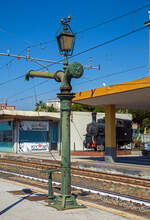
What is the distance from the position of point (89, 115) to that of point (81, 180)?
→ 25.6 metres

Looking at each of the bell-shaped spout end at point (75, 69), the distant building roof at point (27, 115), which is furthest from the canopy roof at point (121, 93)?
the distant building roof at point (27, 115)

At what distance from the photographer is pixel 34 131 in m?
36.5

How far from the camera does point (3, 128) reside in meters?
38.0

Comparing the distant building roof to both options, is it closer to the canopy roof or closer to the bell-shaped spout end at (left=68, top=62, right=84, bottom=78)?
the canopy roof

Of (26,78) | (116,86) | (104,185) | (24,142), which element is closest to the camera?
(26,78)

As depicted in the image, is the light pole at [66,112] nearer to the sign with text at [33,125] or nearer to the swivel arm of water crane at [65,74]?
the swivel arm of water crane at [65,74]

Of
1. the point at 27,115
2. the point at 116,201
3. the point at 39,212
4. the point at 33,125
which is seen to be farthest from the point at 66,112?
the point at 33,125

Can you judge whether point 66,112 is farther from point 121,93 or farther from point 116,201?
point 121,93

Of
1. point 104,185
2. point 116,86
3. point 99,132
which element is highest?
point 116,86

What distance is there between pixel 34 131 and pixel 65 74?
97.0 feet

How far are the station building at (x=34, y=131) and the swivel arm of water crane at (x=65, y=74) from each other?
2535cm

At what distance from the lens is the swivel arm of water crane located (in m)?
7.14

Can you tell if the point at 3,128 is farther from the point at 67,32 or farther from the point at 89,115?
the point at 67,32

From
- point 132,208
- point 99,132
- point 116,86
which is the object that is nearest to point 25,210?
point 132,208
